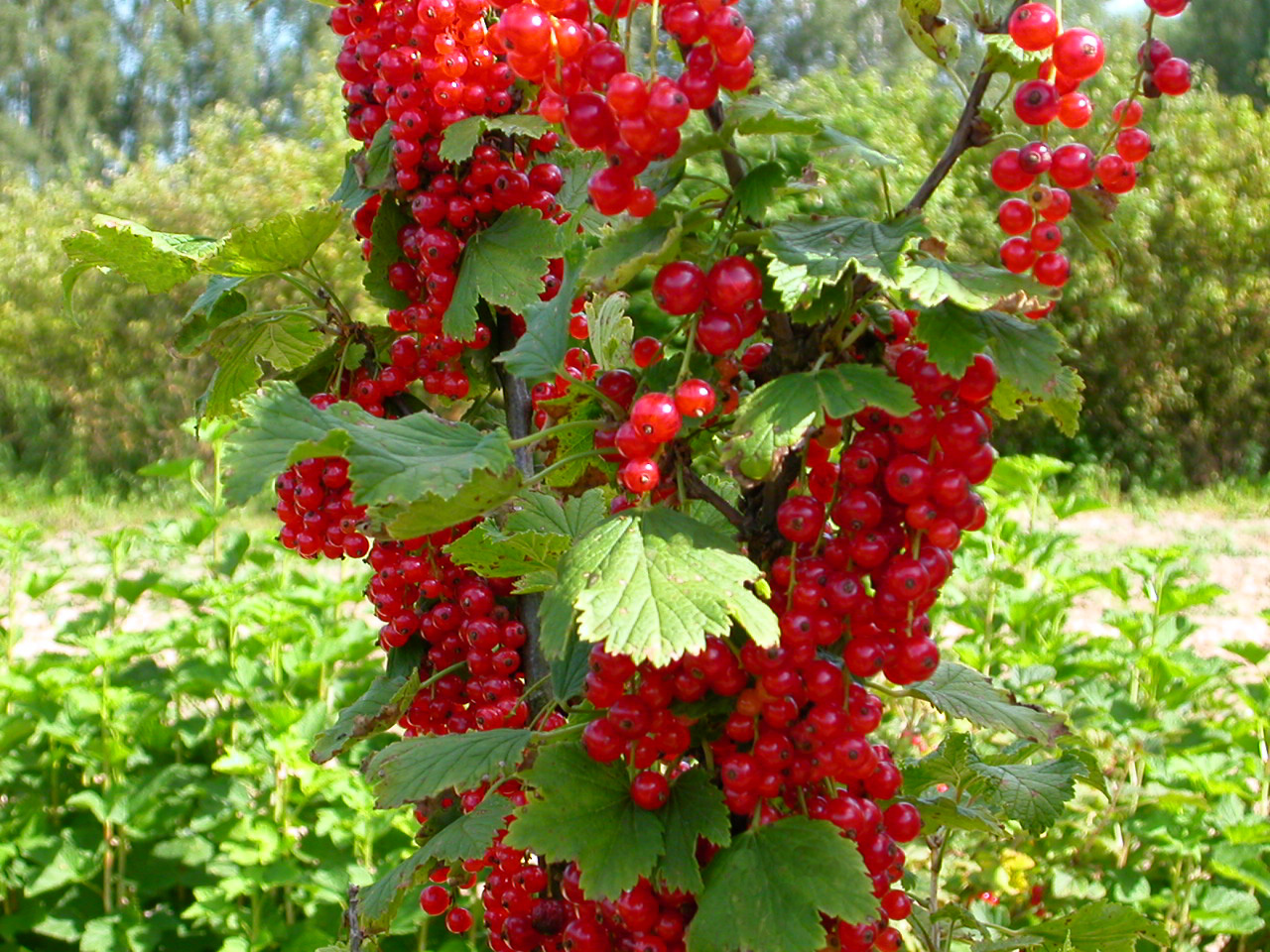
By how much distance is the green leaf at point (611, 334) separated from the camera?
1.00m

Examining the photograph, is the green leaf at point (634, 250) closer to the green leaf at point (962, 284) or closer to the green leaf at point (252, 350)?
the green leaf at point (962, 284)

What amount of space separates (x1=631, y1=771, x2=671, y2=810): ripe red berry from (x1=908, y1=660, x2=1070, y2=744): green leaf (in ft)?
0.87

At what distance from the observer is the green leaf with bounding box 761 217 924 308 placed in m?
0.76

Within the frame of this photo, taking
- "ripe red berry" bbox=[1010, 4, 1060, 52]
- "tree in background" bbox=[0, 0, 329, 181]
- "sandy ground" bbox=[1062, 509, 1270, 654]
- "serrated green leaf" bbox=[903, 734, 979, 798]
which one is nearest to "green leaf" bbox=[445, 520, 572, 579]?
"serrated green leaf" bbox=[903, 734, 979, 798]

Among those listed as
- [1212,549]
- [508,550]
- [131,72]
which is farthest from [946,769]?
[131,72]

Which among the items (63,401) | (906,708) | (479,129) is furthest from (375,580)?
(63,401)

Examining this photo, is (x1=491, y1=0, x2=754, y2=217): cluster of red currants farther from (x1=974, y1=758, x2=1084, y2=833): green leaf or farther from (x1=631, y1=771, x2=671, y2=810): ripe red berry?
(x1=974, y1=758, x2=1084, y2=833): green leaf

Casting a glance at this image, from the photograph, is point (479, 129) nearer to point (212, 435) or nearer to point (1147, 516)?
point (212, 435)

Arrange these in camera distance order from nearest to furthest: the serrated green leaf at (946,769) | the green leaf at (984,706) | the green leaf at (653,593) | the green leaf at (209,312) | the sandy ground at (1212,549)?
the green leaf at (653,593) < the green leaf at (984,706) < the serrated green leaf at (946,769) < the green leaf at (209,312) < the sandy ground at (1212,549)

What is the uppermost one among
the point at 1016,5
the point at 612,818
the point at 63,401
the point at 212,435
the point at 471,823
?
the point at 1016,5

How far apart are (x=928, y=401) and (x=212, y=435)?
Result: 2.56 metres

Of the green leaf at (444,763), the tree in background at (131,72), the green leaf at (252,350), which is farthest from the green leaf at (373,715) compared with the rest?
the tree in background at (131,72)

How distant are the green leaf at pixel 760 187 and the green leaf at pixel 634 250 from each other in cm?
5

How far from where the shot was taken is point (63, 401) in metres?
12.8
